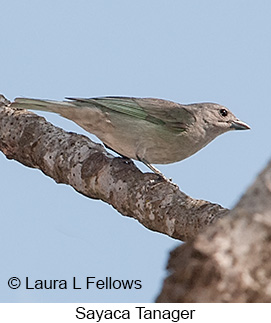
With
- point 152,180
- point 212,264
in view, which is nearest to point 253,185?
point 212,264

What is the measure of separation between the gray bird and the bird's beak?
0.61 meters

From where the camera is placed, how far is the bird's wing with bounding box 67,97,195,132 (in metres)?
Result: 7.91

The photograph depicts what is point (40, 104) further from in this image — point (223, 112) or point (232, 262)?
point (232, 262)

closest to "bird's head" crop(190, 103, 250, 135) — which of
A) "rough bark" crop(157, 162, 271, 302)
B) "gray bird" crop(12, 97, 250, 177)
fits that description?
"gray bird" crop(12, 97, 250, 177)

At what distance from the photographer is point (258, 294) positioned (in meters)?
2.68

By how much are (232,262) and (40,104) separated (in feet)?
16.6

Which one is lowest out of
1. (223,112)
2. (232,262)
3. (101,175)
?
(101,175)

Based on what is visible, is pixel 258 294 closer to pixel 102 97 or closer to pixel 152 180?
pixel 152 180

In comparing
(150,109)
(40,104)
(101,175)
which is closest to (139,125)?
(150,109)

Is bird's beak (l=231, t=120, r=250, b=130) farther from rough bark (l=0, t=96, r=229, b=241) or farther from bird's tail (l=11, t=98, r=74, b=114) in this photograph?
rough bark (l=0, t=96, r=229, b=241)

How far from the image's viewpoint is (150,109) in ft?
26.9

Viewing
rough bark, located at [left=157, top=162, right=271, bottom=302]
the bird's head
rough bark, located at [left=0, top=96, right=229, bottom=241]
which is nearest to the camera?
rough bark, located at [left=157, top=162, right=271, bottom=302]

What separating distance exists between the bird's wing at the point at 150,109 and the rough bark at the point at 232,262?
17.1ft
